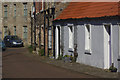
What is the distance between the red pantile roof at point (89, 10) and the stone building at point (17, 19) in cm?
2066

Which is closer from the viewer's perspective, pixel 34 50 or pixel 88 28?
pixel 88 28

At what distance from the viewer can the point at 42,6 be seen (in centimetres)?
2708

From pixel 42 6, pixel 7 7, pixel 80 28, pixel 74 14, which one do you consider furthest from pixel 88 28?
pixel 7 7

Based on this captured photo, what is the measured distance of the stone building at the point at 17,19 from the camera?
42156 millimetres

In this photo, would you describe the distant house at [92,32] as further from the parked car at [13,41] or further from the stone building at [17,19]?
the stone building at [17,19]

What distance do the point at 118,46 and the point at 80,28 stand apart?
4.46 m

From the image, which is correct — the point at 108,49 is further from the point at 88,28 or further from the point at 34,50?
the point at 34,50

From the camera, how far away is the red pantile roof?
15.2 meters

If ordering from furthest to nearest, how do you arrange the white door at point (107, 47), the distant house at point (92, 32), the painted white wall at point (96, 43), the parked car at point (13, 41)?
the parked car at point (13, 41) → the white door at point (107, 47) → the distant house at point (92, 32) → the painted white wall at point (96, 43)

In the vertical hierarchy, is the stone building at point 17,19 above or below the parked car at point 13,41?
above

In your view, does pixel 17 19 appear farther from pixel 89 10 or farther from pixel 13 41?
pixel 89 10

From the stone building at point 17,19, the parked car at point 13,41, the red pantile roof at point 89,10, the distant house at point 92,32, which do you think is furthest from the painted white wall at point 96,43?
the stone building at point 17,19

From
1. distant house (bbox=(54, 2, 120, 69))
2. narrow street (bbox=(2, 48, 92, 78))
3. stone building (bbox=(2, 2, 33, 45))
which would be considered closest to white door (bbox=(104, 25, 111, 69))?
distant house (bbox=(54, 2, 120, 69))

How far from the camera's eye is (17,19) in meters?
43.0
